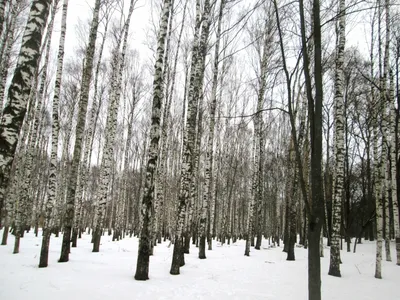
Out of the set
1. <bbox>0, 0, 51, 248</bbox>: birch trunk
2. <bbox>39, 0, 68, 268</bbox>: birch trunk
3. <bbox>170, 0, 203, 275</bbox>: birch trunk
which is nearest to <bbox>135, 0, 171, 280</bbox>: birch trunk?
<bbox>170, 0, 203, 275</bbox>: birch trunk

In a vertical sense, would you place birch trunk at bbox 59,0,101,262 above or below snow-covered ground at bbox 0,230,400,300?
above

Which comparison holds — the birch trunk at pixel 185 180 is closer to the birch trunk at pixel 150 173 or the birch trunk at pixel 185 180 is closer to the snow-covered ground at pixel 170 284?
the snow-covered ground at pixel 170 284

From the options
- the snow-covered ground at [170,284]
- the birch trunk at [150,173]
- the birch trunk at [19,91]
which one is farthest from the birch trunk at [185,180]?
the birch trunk at [19,91]

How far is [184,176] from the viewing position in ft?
24.7

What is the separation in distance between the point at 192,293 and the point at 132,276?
1.76 metres

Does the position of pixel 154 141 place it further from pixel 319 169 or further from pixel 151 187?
pixel 319 169

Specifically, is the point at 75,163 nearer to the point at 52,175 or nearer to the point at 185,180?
the point at 52,175

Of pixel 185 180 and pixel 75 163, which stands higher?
pixel 75 163

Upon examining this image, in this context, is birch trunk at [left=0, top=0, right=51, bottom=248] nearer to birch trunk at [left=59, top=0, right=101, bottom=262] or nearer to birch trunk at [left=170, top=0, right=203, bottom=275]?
birch trunk at [left=59, top=0, right=101, bottom=262]

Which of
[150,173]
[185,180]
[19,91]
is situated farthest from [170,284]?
[19,91]

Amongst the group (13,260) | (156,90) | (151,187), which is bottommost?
(13,260)

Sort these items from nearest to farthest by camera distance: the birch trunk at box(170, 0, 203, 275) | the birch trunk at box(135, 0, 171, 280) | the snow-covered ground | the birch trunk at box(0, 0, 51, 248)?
the birch trunk at box(0, 0, 51, 248) < the snow-covered ground < the birch trunk at box(135, 0, 171, 280) < the birch trunk at box(170, 0, 203, 275)

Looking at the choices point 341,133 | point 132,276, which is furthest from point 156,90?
point 341,133

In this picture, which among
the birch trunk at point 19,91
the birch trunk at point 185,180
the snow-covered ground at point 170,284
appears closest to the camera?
the birch trunk at point 19,91
